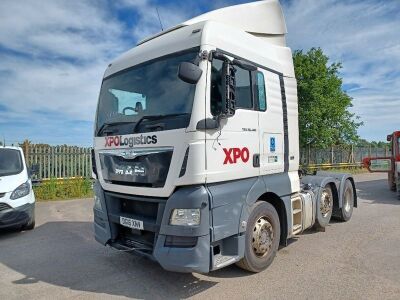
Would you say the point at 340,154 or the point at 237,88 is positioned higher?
the point at 237,88

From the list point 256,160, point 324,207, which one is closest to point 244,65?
point 256,160

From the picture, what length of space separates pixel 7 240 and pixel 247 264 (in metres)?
5.08

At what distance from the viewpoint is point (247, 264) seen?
4.57m

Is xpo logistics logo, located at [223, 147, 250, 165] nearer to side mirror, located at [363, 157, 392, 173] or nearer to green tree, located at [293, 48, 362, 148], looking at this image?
side mirror, located at [363, 157, 392, 173]

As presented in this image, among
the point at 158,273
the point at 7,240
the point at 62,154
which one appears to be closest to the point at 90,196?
the point at 62,154

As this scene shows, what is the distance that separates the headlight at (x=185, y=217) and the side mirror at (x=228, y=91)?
3.89 ft

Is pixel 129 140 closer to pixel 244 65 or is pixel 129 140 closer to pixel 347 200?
pixel 244 65

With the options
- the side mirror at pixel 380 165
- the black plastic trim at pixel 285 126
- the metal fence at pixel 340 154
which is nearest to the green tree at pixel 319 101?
the metal fence at pixel 340 154

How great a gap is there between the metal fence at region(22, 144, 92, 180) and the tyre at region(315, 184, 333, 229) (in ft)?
32.9

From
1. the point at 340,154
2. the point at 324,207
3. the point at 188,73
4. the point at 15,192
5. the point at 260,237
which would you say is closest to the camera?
the point at 188,73

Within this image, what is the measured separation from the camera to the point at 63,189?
13.2 m

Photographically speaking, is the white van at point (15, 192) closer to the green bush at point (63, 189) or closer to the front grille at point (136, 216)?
the front grille at point (136, 216)

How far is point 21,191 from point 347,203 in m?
7.19

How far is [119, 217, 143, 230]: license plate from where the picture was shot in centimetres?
438
